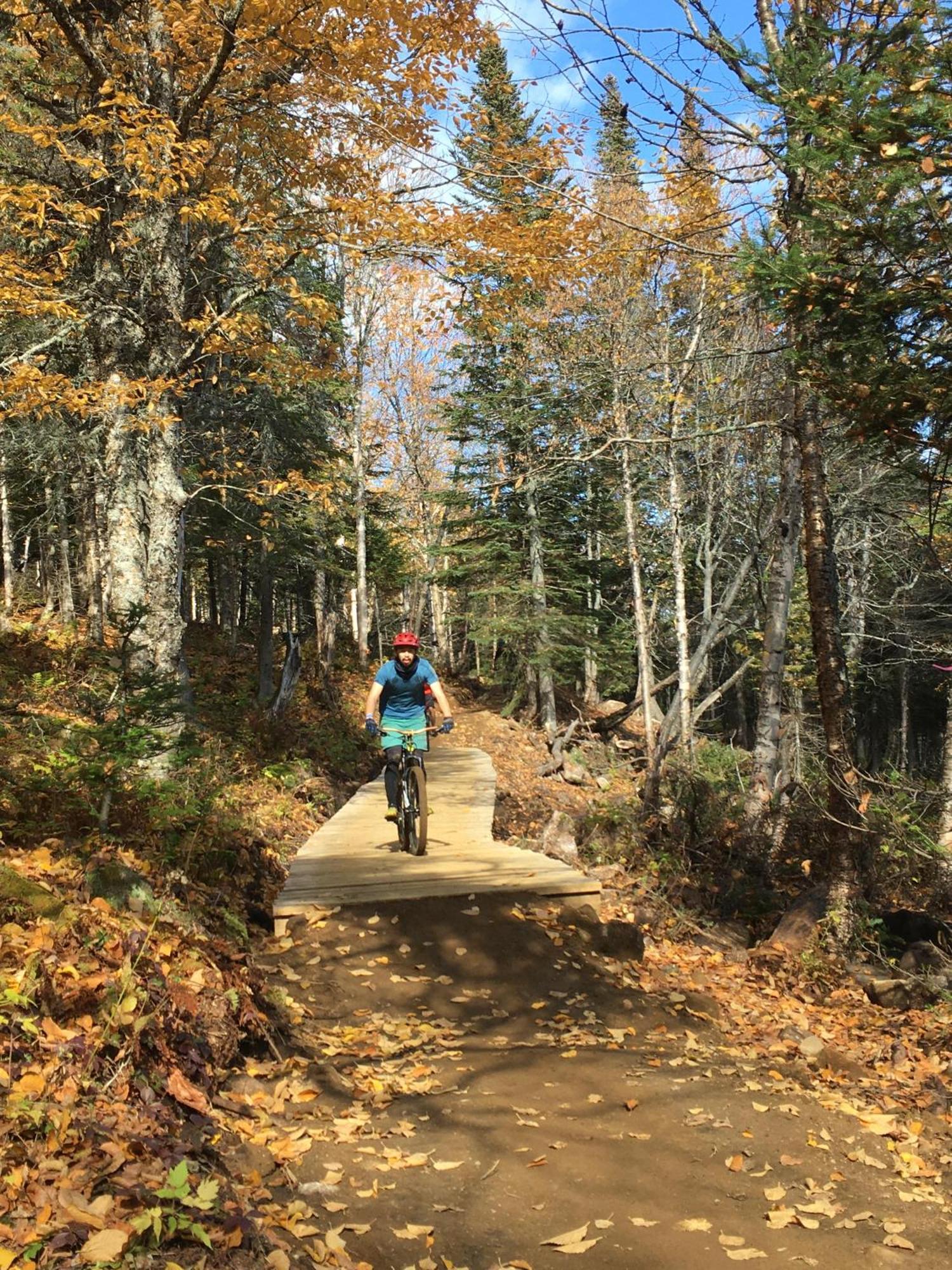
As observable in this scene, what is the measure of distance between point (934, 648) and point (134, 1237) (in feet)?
42.2

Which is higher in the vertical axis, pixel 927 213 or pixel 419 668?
pixel 927 213

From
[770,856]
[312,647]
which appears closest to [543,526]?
[312,647]

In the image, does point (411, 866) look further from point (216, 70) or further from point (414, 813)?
point (216, 70)

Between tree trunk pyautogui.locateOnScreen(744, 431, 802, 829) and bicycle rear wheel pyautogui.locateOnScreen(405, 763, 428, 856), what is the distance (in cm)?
433

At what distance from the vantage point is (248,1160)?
3.06m

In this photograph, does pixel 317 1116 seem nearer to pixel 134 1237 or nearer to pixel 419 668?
pixel 134 1237

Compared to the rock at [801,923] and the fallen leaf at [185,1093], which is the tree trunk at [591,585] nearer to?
the rock at [801,923]

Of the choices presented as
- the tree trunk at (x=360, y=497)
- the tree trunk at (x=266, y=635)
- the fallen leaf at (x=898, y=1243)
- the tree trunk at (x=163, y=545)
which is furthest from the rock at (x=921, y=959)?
the tree trunk at (x=360, y=497)

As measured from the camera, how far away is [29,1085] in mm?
2660

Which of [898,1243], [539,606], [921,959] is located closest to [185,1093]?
[898,1243]

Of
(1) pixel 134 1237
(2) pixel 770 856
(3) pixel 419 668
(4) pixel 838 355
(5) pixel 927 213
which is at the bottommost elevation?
(2) pixel 770 856

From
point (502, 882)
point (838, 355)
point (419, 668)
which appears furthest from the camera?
point (419, 668)

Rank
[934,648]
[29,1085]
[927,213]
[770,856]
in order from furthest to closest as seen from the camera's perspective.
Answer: [934,648]
[770,856]
[927,213]
[29,1085]

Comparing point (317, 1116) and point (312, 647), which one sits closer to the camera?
point (317, 1116)
